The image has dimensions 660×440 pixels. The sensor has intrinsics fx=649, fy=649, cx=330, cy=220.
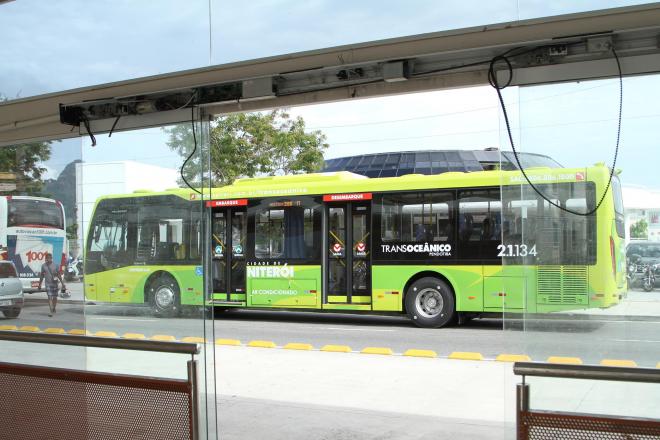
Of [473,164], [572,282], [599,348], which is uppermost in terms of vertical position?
[473,164]

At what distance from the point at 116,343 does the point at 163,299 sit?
1080mm

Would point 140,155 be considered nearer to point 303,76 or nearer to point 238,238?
point 303,76

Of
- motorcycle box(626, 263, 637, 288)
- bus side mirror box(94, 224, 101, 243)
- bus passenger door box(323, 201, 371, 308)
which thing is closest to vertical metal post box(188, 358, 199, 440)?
bus side mirror box(94, 224, 101, 243)

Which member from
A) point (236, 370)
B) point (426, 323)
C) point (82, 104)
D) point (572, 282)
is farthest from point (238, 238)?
point (572, 282)

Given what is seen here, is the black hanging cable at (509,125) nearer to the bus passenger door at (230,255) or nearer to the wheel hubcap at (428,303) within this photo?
the wheel hubcap at (428,303)

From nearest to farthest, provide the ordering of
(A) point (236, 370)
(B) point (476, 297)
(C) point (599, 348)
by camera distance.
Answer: (C) point (599, 348) → (A) point (236, 370) → (B) point (476, 297)

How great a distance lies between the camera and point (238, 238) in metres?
17.0

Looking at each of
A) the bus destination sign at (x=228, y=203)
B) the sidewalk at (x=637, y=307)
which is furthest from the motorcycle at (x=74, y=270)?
the bus destination sign at (x=228, y=203)

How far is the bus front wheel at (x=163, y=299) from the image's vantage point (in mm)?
5086

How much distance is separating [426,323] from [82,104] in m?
10.8

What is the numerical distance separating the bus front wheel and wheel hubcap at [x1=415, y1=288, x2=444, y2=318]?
9808 millimetres

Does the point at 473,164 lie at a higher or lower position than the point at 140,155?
higher

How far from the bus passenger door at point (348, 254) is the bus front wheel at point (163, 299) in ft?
32.2

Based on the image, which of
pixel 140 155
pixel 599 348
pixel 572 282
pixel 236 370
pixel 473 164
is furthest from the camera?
pixel 473 164
